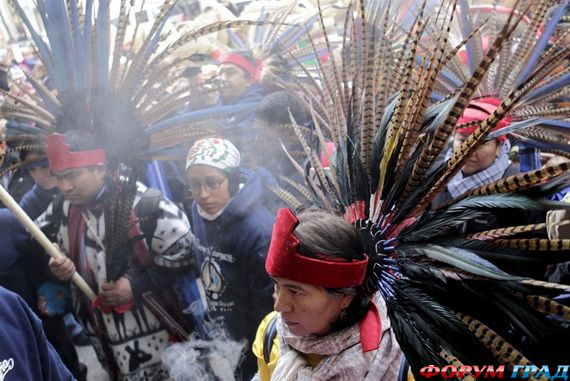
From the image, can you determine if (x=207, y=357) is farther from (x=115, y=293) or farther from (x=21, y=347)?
(x=21, y=347)

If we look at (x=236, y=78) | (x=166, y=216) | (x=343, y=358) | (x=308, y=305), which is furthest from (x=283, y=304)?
(x=236, y=78)

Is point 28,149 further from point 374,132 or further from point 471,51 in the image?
point 471,51

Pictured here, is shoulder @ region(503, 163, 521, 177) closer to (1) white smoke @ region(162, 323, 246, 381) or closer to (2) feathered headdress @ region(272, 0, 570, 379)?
(2) feathered headdress @ region(272, 0, 570, 379)

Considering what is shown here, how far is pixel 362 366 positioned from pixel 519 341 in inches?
17.3

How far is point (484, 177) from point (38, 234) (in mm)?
2477

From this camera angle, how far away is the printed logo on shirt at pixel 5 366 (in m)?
1.58

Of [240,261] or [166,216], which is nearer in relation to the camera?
[240,261]

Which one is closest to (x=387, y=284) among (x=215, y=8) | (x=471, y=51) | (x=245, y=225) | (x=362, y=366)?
(x=362, y=366)

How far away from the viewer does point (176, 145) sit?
10.3 feet

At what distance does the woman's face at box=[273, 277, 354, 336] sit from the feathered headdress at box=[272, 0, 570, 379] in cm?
13

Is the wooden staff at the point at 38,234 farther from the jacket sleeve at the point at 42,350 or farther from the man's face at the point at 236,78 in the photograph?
the man's face at the point at 236,78

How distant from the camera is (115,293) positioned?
316 centimetres

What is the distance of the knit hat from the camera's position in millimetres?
3039

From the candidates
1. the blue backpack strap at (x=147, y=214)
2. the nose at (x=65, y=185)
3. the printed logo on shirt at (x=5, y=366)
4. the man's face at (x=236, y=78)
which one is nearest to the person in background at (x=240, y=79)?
the man's face at (x=236, y=78)
